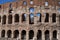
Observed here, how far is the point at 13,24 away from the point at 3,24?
87.3 inches

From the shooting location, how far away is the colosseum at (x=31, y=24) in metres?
29.7

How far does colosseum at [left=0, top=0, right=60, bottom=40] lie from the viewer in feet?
97.3

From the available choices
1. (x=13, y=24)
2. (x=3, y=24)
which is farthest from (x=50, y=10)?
(x=3, y=24)

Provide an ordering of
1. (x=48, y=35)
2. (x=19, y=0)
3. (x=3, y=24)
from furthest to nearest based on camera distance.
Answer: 1. (x=19, y=0)
2. (x=3, y=24)
3. (x=48, y=35)

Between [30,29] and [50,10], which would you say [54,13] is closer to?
[50,10]

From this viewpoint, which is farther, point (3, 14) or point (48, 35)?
point (3, 14)

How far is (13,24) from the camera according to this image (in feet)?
103

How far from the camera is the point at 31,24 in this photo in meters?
30.3

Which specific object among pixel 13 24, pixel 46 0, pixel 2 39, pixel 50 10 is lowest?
pixel 2 39

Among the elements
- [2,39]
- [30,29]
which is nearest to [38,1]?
[30,29]

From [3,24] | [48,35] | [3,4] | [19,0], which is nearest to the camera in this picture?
[48,35]

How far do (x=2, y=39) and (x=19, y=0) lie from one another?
31.5 feet

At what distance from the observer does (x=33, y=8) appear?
31.1 m

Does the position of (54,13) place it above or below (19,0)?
below
